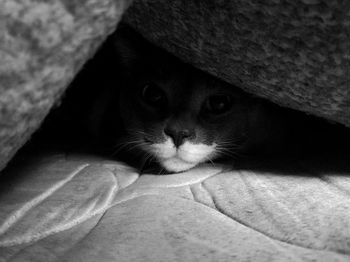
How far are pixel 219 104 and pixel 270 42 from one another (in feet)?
1.71

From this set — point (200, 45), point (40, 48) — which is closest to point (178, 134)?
point (200, 45)

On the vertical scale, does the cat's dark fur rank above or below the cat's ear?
below

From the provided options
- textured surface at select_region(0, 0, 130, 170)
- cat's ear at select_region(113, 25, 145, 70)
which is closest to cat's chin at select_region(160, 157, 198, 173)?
cat's ear at select_region(113, 25, 145, 70)

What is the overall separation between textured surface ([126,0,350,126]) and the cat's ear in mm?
356

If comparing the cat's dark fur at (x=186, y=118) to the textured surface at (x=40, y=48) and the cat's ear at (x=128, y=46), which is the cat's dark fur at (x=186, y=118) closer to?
the cat's ear at (x=128, y=46)

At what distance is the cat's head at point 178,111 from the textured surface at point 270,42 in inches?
8.9

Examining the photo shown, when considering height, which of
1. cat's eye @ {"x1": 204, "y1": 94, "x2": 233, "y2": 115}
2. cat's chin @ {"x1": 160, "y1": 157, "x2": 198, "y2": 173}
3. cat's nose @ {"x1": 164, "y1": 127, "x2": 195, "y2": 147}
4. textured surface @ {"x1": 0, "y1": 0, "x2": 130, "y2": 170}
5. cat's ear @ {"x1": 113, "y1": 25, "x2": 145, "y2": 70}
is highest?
textured surface @ {"x1": 0, "y1": 0, "x2": 130, "y2": 170}

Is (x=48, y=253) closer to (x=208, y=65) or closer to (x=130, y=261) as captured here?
(x=130, y=261)

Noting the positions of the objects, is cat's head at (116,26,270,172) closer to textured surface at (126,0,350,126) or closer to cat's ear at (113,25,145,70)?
cat's ear at (113,25,145,70)

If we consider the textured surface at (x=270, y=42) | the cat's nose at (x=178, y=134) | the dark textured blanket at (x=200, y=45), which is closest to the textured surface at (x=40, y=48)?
the dark textured blanket at (x=200, y=45)

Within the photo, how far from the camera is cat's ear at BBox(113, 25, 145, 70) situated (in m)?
1.39

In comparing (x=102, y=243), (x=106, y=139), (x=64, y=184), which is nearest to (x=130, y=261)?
(x=102, y=243)

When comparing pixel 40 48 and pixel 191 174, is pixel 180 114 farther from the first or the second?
pixel 40 48

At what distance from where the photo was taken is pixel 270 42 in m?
0.79
